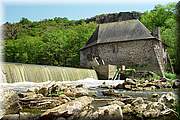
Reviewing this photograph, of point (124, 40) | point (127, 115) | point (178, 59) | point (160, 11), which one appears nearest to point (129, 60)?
point (124, 40)

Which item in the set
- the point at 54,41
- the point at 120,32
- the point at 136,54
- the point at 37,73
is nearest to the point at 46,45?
the point at 54,41

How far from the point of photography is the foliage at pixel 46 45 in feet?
53.4

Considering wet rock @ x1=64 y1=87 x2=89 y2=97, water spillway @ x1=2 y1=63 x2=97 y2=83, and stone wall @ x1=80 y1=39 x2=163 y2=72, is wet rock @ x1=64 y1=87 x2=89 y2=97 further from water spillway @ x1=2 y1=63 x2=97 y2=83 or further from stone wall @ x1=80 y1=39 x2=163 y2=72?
stone wall @ x1=80 y1=39 x2=163 y2=72

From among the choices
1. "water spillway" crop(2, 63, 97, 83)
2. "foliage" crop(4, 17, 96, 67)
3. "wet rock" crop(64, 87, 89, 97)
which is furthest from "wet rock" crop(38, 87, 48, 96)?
"foliage" crop(4, 17, 96, 67)

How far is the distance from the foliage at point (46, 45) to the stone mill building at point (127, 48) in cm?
103

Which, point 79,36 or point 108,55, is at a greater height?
point 79,36

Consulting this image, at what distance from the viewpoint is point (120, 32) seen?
15.9 m

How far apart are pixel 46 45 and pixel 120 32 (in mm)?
4061

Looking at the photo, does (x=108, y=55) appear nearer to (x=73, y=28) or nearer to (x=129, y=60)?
(x=129, y=60)

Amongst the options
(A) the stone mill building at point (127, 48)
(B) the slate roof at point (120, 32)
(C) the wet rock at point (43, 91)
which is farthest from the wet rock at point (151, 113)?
(B) the slate roof at point (120, 32)

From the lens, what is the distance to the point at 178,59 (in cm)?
71

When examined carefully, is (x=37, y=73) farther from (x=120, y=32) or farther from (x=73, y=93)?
(x=120, y=32)

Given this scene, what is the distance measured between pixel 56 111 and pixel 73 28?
1821cm

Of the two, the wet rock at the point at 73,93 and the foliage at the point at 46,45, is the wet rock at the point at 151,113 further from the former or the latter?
the foliage at the point at 46,45
